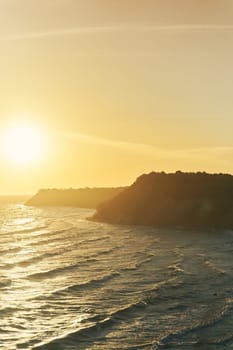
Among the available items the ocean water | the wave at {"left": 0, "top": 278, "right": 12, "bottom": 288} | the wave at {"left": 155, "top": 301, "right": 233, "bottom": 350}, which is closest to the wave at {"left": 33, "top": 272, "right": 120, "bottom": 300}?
the ocean water

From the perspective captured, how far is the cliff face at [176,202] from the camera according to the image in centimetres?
10162

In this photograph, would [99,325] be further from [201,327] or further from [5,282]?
[5,282]

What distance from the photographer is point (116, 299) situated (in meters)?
30.8

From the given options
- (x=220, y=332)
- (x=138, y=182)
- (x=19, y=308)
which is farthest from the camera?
(x=138, y=182)

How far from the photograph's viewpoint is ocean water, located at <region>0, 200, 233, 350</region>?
74.7ft

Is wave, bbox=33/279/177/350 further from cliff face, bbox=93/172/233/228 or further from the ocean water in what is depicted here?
cliff face, bbox=93/172/233/228

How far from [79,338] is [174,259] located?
→ 27.1m

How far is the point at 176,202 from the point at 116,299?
77944 millimetres

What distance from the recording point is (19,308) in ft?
93.8

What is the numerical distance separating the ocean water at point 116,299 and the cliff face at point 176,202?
1786 inches

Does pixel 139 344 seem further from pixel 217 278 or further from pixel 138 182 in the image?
pixel 138 182

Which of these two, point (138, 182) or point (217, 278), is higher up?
point (138, 182)

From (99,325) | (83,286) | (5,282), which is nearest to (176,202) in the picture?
(5,282)

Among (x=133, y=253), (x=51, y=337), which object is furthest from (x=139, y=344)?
(x=133, y=253)
